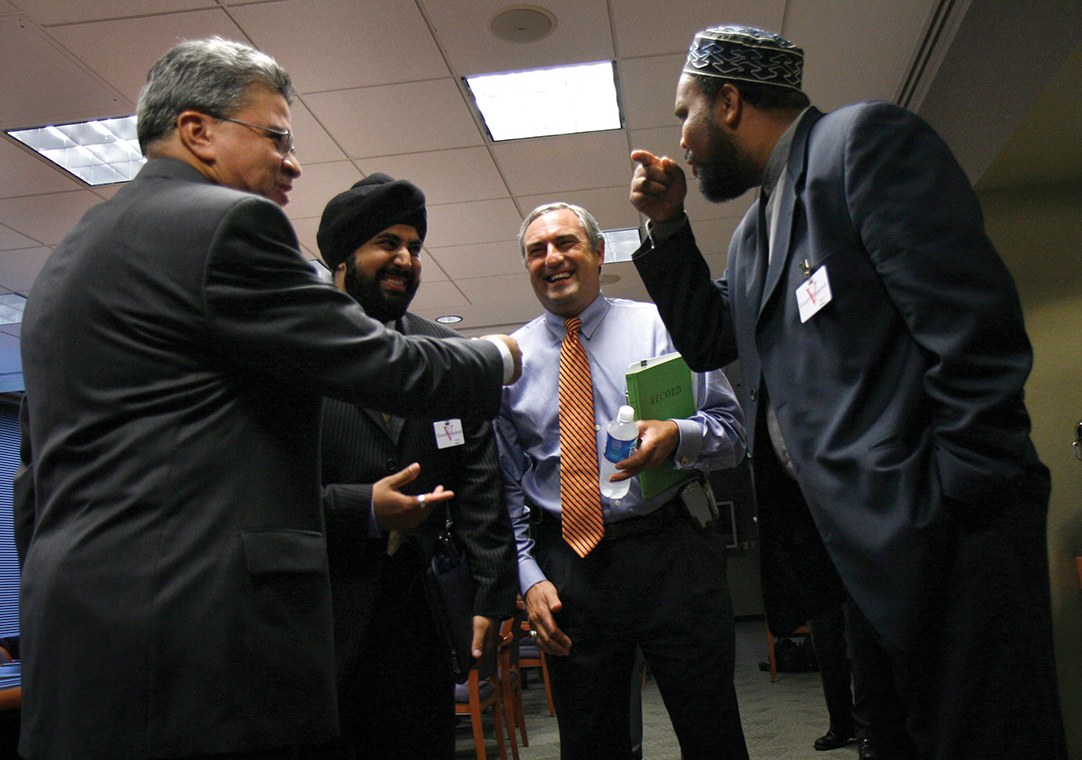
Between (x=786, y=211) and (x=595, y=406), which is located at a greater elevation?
(x=786, y=211)

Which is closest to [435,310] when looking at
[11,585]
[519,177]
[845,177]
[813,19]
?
[519,177]

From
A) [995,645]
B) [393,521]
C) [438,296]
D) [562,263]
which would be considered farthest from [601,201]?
[995,645]

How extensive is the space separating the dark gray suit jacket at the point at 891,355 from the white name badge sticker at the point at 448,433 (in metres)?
0.74

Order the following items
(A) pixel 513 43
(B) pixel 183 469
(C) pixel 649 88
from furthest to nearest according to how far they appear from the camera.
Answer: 1. (C) pixel 649 88
2. (A) pixel 513 43
3. (B) pixel 183 469

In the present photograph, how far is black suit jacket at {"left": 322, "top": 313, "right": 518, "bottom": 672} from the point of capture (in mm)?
1528

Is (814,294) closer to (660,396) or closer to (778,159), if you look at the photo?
(778,159)

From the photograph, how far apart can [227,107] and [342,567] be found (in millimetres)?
818

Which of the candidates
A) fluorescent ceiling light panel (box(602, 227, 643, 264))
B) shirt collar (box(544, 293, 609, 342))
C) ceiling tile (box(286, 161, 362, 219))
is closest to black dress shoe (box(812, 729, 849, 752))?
shirt collar (box(544, 293, 609, 342))

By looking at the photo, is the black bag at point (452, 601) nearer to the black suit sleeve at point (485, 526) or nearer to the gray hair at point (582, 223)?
the black suit sleeve at point (485, 526)

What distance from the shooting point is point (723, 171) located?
150 centimetres

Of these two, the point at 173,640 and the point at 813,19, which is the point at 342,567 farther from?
the point at 813,19

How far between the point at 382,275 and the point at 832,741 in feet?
10.0

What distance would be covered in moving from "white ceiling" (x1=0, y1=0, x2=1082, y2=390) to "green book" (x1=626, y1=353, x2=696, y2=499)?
1.92 metres

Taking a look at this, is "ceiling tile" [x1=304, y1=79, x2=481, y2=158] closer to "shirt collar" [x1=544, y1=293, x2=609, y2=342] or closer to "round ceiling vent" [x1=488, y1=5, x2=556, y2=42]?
"round ceiling vent" [x1=488, y1=5, x2=556, y2=42]
